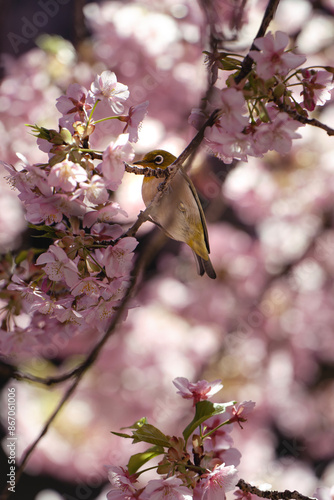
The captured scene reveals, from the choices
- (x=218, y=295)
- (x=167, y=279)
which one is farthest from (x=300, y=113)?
(x=167, y=279)

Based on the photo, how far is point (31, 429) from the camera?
106 inches

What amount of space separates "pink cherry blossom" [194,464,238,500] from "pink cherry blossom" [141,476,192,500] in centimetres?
3

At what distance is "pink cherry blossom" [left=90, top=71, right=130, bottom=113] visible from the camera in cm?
61

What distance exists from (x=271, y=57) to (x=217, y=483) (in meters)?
0.48

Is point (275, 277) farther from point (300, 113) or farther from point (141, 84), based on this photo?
point (300, 113)

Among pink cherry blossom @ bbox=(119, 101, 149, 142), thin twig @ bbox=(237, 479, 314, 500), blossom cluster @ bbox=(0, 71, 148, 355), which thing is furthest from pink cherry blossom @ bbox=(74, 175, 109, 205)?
thin twig @ bbox=(237, 479, 314, 500)

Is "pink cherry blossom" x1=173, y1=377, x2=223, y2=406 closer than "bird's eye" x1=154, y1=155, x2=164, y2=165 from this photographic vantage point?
Yes

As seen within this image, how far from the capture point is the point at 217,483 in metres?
0.58

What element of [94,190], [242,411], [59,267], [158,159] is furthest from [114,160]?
[242,411]

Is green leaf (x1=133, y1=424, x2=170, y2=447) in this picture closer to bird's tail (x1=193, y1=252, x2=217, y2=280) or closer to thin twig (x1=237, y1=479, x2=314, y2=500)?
thin twig (x1=237, y1=479, x2=314, y2=500)

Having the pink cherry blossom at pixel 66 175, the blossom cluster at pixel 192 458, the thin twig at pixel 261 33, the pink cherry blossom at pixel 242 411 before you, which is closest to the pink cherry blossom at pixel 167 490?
the blossom cluster at pixel 192 458

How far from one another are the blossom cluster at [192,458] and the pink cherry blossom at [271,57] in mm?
387

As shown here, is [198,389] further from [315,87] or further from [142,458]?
[315,87]

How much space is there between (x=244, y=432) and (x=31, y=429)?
1198 mm
